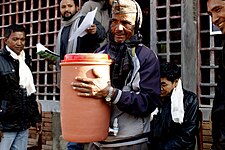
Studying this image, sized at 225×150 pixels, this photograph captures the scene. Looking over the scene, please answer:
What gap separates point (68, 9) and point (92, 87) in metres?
2.48

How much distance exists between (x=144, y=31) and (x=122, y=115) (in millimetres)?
3593

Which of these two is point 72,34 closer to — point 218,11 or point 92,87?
point 92,87

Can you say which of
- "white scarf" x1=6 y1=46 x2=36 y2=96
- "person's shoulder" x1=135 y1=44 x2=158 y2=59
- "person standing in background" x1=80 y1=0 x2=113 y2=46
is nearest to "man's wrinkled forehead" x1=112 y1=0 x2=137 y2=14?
"person's shoulder" x1=135 y1=44 x2=158 y2=59

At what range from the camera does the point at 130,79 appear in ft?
7.43

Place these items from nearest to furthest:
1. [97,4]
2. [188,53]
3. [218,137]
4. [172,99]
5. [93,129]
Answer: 1. [218,137]
2. [93,129]
3. [172,99]
4. [188,53]
5. [97,4]

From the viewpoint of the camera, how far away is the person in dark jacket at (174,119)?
10.5 ft

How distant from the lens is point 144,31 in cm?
572

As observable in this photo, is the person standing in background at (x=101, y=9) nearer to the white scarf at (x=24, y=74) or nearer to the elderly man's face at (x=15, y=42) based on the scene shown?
the elderly man's face at (x=15, y=42)

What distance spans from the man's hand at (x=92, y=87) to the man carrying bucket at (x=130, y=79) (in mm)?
92

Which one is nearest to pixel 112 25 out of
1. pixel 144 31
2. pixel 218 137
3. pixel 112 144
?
pixel 112 144

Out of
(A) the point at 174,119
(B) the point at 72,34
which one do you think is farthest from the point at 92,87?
(B) the point at 72,34

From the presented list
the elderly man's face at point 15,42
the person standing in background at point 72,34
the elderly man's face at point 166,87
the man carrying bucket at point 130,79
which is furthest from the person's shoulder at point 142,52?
the elderly man's face at point 15,42

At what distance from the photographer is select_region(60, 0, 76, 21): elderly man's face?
435 cm

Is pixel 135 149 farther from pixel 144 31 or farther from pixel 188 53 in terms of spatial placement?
pixel 144 31
